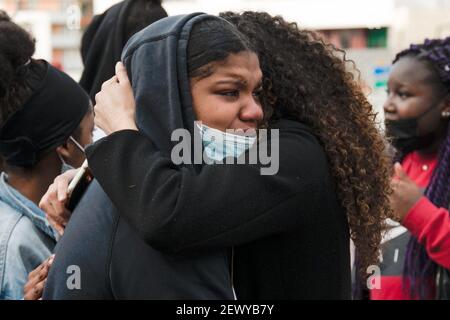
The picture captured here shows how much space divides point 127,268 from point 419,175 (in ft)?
8.13

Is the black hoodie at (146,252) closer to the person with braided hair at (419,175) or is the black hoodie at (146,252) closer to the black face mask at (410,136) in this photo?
the person with braided hair at (419,175)

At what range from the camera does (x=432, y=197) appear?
376cm

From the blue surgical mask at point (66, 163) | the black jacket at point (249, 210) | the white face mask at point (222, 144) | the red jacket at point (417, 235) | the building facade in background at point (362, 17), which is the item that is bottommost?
the building facade in background at point (362, 17)

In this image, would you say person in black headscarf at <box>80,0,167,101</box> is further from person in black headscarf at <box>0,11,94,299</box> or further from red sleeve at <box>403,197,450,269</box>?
red sleeve at <box>403,197,450,269</box>

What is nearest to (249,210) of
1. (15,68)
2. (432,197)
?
(15,68)

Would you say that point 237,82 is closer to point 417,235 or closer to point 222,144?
point 222,144

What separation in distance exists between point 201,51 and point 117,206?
45 centimetres

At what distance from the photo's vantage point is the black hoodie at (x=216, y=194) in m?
1.78

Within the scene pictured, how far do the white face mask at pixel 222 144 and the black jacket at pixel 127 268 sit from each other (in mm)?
255

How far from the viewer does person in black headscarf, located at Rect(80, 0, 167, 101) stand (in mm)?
3607

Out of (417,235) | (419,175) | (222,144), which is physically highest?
(222,144)

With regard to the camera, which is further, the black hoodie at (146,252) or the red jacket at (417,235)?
the red jacket at (417,235)

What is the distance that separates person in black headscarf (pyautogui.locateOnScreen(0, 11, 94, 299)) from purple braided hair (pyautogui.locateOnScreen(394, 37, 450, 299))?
1.78m

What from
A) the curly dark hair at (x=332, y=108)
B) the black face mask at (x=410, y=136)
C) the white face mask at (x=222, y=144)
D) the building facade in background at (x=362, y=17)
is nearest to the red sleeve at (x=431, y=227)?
the black face mask at (x=410, y=136)
